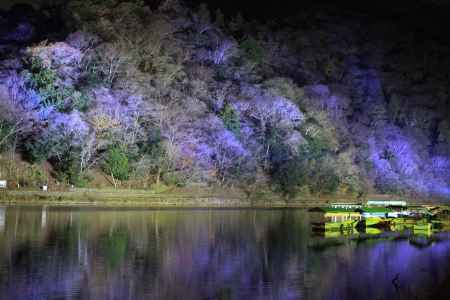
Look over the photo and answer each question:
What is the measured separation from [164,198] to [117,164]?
528cm

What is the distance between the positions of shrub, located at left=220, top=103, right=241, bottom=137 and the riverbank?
7.97m

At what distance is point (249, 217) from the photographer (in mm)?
44719

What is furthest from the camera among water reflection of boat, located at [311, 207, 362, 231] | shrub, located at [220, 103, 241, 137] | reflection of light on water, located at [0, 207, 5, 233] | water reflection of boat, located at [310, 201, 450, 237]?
shrub, located at [220, 103, 241, 137]

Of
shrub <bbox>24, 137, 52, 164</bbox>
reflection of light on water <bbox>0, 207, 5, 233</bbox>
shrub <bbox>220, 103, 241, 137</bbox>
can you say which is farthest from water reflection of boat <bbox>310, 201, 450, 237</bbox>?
shrub <bbox>24, 137, 52, 164</bbox>

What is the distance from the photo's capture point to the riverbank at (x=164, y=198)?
159 feet

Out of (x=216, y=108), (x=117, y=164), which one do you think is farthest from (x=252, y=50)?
(x=117, y=164)

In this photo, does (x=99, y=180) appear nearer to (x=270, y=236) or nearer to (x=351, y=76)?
(x=270, y=236)

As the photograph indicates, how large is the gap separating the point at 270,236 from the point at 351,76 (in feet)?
223

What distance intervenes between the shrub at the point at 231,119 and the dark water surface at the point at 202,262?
104 feet

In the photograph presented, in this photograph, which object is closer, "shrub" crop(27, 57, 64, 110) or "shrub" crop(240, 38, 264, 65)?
"shrub" crop(27, 57, 64, 110)

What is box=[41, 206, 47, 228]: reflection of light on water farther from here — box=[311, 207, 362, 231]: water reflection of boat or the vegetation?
box=[311, 207, 362, 231]: water reflection of boat

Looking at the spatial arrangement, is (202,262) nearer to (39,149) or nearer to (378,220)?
(378,220)

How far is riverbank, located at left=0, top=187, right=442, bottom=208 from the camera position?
4859cm

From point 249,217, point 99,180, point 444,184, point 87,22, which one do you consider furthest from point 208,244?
point 444,184
